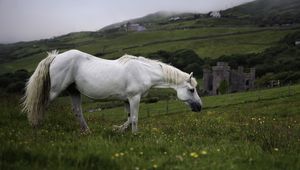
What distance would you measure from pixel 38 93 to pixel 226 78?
367 ft

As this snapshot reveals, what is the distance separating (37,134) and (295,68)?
4704 inches

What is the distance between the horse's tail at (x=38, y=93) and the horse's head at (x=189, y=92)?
3.99 m

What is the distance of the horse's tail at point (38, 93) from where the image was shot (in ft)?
36.8

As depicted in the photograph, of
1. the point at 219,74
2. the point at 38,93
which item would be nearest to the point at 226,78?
the point at 219,74

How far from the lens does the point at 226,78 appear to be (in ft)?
394

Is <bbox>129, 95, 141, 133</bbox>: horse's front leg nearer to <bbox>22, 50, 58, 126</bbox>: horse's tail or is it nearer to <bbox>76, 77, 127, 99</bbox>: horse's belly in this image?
<bbox>76, 77, 127, 99</bbox>: horse's belly

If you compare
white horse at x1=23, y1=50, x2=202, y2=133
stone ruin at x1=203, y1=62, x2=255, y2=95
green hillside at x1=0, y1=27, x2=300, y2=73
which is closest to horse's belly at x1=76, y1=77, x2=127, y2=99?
white horse at x1=23, y1=50, x2=202, y2=133

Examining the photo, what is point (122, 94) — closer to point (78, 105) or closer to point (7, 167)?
point (78, 105)

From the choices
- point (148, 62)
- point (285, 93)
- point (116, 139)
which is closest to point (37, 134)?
point (116, 139)

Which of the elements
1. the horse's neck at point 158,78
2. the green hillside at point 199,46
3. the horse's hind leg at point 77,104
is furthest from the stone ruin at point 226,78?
the horse's hind leg at point 77,104

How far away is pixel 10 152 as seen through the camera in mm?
6891

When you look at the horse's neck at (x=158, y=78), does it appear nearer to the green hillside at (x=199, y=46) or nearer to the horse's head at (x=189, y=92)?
the horse's head at (x=189, y=92)

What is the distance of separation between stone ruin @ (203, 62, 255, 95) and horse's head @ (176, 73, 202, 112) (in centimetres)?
10413

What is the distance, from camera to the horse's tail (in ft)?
36.8
